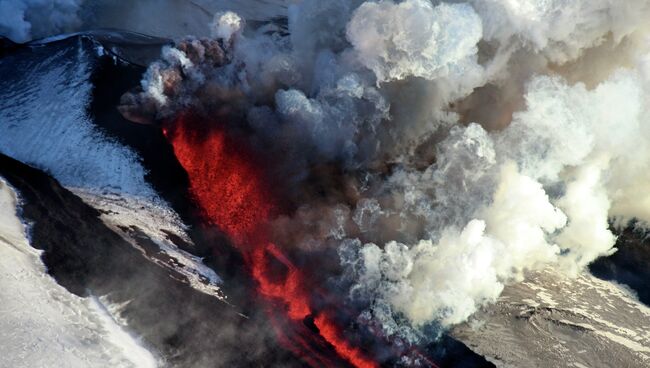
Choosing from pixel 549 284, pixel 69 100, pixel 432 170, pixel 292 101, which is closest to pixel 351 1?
pixel 292 101

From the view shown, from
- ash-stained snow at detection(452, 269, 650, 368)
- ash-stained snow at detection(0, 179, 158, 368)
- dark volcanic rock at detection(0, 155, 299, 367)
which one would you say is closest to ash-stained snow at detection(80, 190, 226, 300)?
dark volcanic rock at detection(0, 155, 299, 367)

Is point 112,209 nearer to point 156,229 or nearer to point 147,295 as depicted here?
point 156,229

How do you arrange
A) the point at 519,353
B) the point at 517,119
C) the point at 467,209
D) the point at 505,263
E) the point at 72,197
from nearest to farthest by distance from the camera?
the point at 519,353
the point at 72,197
the point at 505,263
the point at 467,209
the point at 517,119

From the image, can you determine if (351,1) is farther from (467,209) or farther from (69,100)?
(69,100)

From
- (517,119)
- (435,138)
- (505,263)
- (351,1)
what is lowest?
(505,263)

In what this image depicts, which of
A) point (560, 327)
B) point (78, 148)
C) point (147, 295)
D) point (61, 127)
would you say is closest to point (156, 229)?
point (147, 295)
